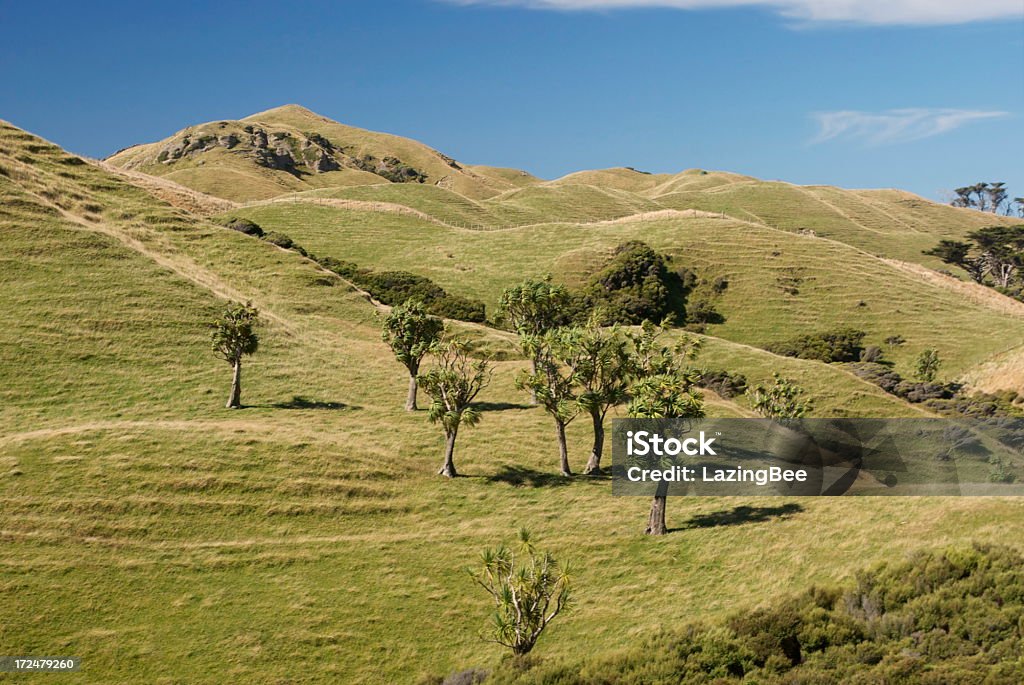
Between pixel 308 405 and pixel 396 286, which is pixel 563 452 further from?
pixel 396 286

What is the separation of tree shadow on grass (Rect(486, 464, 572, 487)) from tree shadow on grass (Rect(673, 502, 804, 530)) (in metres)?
10.2

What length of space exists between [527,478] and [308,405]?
23.2m

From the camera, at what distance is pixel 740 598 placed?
37.0 m

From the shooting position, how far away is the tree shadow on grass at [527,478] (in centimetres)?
5425

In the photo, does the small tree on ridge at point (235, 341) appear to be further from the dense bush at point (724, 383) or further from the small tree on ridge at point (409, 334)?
the dense bush at point (724, 383)

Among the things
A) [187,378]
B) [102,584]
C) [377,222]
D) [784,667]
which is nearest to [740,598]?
[784,667]

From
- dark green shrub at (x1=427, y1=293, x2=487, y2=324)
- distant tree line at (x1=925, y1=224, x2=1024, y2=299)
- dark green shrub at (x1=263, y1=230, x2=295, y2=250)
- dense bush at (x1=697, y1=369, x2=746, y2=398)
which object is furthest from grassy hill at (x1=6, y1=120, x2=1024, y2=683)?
distant tree line at (x1=925, y1=224, x2=1024, y2=299)

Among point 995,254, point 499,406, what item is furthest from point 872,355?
point 995,254

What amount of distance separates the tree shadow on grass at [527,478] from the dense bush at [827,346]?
58.1 m

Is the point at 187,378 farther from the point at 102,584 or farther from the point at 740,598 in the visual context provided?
the point at 740,598

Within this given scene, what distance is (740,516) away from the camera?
157 ft

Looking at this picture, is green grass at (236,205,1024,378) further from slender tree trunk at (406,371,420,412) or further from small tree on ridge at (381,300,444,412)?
small tree on ridge at (381,300,444,412)

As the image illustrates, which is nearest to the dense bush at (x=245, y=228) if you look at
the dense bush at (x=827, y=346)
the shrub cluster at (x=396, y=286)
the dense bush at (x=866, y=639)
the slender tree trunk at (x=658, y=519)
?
the shrub cluster at (x=396, y=286)

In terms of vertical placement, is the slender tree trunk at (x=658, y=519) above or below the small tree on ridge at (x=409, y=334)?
below
